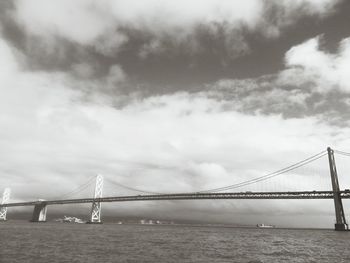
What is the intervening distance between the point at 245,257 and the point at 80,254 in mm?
12257

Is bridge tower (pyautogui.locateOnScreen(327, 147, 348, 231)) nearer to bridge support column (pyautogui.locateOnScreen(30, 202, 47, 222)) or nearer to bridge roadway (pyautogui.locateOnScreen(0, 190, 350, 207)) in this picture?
bridge roadway (pyautogui.locateOnScreen(0, 190, 350, 207))

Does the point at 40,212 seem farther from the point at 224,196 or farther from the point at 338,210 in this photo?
the point at 338,210

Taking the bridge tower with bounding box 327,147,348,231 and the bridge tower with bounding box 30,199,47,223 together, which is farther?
the bridge tower with bounding box 30,199,47,223

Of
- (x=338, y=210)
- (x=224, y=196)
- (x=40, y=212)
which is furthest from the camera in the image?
(x=40, y=212)

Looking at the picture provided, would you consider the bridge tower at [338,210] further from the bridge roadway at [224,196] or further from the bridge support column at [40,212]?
the bridge support column at [40,212]

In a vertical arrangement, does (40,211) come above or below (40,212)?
above

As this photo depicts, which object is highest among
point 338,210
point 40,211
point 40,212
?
point 40,211

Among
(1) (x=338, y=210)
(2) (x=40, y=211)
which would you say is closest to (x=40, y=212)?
(2) (x=40, y=211)

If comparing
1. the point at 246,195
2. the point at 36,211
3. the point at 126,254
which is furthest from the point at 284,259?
the point at 36,211

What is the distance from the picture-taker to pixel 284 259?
24750 mm

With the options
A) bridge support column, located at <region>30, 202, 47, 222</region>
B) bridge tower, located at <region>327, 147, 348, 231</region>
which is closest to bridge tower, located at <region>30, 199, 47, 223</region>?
bridge support column, located at <region>30, 202, 47, 222</region>

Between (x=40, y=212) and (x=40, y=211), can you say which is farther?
(x=40, y=212)

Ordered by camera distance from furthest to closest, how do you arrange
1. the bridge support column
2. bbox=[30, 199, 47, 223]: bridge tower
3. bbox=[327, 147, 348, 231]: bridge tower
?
the bridge support column, bbox=[30, 199, 47, 223]: bridge tower, bbox=[327, 147, 348, 231]: bridge tower

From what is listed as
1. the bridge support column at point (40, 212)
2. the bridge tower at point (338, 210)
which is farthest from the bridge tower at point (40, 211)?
the bridge tower at point (338, 210)
